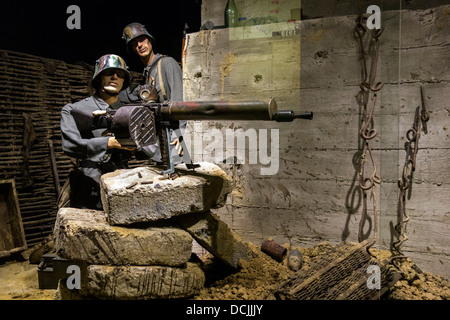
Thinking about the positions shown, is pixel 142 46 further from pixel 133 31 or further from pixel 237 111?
pixel 237 111

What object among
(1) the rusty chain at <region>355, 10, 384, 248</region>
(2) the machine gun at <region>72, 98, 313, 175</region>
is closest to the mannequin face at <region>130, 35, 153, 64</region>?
(2) the machine gun at <region>72, 98, 313, 175</region>

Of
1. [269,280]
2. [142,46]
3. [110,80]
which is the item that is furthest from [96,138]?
[269,280]

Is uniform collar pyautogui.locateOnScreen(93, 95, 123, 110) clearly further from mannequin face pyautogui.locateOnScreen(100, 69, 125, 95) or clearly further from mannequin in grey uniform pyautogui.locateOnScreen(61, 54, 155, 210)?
mannequin face pyautogui.locateOnScreen(100, 69, 125, 95)

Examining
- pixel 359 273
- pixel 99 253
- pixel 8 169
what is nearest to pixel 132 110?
pixel 99 253

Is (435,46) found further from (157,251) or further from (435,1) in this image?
(157,251)

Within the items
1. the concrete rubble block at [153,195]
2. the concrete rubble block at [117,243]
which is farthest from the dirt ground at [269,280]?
the concrete rubble block at [153,195]

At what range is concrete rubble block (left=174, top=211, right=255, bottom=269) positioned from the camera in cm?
262

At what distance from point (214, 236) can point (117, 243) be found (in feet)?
2.66

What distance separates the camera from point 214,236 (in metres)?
2.71

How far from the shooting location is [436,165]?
9.53 ft

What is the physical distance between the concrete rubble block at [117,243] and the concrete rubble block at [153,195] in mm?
96

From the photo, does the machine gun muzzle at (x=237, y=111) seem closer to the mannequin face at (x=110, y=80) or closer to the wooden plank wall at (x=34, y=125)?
the mannequin face at (x=110, y=80)
